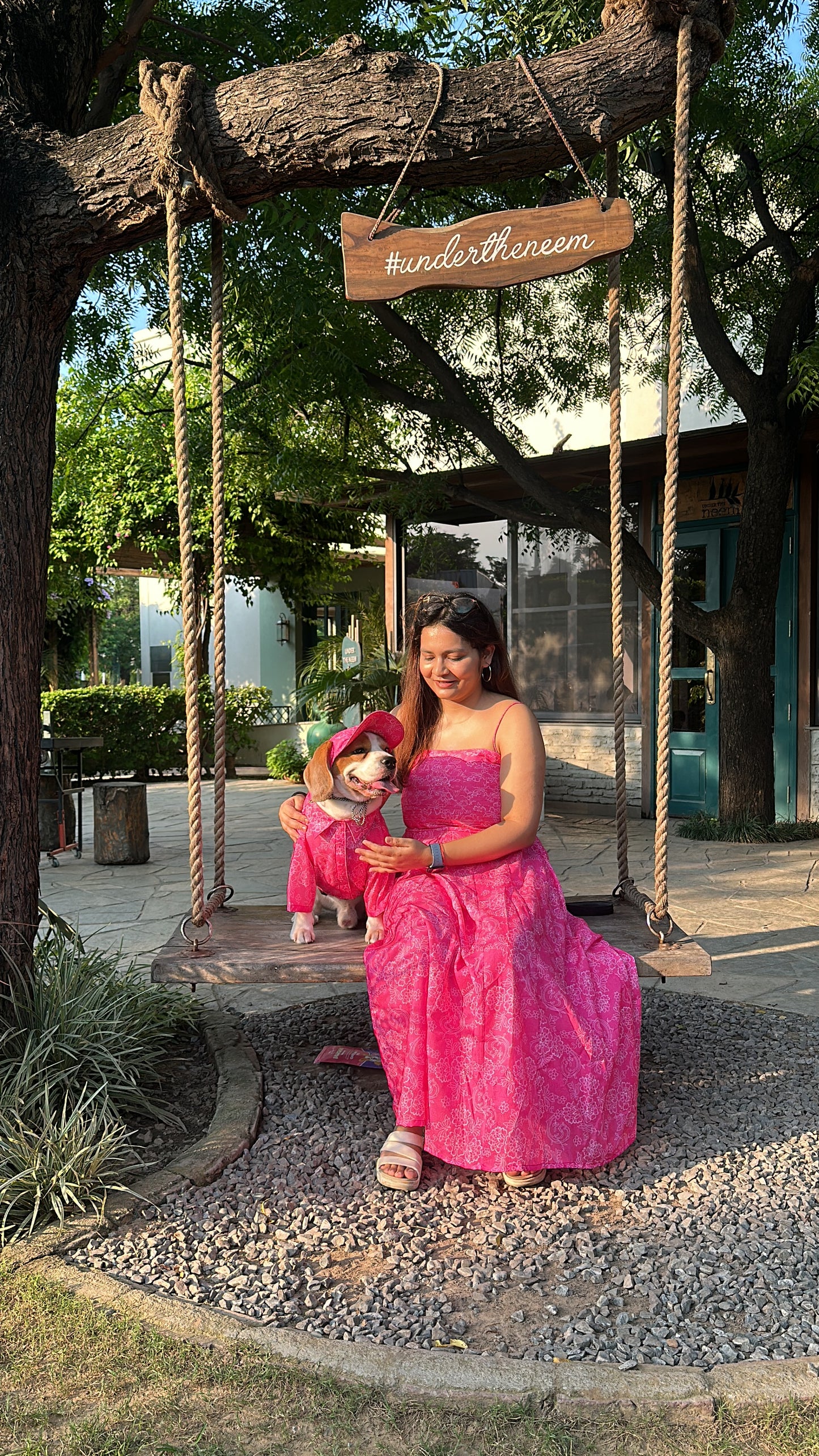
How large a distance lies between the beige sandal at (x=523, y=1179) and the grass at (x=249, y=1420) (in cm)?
87

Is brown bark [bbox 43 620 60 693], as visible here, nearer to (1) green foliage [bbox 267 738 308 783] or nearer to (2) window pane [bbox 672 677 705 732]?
(1) green foliage [bbox 267 738 308 783]

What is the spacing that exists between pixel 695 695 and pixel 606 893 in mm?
4338

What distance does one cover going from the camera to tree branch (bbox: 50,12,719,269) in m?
2.70

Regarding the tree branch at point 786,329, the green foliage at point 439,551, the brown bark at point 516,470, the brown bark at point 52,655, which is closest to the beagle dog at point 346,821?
the brown bark at point 516,470

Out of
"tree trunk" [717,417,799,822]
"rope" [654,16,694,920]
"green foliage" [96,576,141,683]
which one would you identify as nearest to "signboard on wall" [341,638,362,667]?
"tree trunk" [717,417,799,822]

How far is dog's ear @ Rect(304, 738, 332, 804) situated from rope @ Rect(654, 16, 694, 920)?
91 cm

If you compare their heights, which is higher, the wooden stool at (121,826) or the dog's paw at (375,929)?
the dog's paw at (375,929)

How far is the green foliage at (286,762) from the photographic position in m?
14.2

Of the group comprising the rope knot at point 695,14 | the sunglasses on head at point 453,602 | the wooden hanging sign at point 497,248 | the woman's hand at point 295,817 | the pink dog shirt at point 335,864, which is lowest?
the pink dog shirt at point 335,864

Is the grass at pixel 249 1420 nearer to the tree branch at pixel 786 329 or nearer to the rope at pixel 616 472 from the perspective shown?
the rope at pixel 616 472

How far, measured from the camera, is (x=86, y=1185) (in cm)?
258

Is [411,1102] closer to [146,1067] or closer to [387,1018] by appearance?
[387,1018]

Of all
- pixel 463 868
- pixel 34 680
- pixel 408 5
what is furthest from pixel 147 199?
pixel 408 5

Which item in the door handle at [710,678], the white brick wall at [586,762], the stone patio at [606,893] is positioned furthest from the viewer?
the white brick wall at [586,762]
